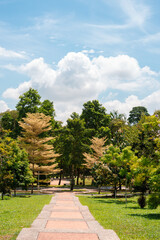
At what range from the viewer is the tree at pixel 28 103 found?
48.2m

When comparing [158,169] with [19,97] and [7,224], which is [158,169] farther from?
[19,97]

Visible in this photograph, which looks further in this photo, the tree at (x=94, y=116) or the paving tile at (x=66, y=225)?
the tree at (x=94, y=116)

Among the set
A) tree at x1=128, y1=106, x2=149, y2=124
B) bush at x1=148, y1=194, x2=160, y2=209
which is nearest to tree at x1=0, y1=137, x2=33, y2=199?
bush at x1=148, y1=194, x2=160, y2=209

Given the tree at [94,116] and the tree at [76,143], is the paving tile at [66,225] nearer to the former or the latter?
the tree at [76,143]

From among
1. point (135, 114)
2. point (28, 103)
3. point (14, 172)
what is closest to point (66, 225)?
point (14, 172)

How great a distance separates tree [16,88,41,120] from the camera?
4825cm

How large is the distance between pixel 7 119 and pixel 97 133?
20659mm

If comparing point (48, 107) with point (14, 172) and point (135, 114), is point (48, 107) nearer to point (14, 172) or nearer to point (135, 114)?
point (14, 172)

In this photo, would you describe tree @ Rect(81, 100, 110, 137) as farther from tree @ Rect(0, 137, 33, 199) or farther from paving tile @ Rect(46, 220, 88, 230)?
paving tile @ Rect(46, 220, 88, 230)

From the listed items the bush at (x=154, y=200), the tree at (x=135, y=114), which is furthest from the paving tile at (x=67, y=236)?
the tree at (x=135, y=114)

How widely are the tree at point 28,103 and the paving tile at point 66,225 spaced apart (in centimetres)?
Result: 3857

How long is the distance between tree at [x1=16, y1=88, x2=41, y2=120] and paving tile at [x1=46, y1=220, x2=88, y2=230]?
127 feet

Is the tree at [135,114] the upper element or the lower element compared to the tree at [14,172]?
upper

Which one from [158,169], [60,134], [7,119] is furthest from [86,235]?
[7,119]
